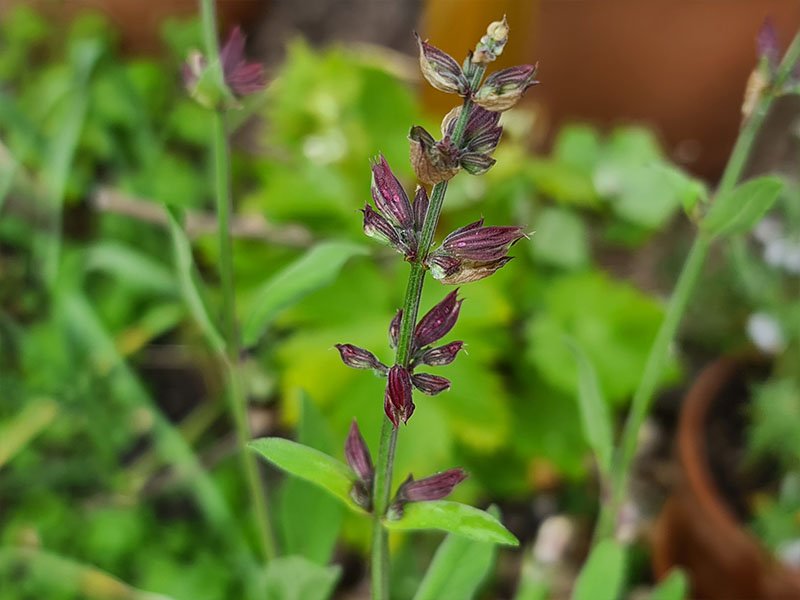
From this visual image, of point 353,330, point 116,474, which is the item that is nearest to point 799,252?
point 353,330

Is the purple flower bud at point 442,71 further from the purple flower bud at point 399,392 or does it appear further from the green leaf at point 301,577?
the green leaf at point 301,577

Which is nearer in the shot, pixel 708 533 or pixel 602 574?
pixel 602 574

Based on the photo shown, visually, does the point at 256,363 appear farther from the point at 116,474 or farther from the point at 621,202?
the point at 621,202

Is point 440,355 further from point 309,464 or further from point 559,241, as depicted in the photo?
point 559,241

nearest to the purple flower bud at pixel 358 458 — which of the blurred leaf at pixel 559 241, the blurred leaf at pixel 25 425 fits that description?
the blurred leaf at pixel 25 425

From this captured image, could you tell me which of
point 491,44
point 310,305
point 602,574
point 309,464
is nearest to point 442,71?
point 491,44

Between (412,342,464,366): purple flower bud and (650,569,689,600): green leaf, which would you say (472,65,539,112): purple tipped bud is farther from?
(650,569,689,600): green leaf
